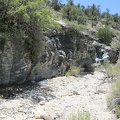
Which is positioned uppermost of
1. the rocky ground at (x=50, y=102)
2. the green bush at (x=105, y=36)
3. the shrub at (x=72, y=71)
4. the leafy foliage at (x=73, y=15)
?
the leafy foliage at (x=73, y=15)

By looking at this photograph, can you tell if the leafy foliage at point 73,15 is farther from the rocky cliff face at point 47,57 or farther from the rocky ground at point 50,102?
the rocky ground at point 50,102

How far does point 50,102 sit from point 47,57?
13.8 ft

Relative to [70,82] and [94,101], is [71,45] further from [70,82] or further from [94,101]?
[94,101]

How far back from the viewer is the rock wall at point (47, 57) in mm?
10000

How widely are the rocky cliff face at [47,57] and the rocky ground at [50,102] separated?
0.61 m

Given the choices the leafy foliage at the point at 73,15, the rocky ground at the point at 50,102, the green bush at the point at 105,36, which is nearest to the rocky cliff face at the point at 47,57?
the rocky ground at the point at 50,102

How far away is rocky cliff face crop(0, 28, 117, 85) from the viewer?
10000 millimetres

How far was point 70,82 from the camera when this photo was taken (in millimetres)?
13188

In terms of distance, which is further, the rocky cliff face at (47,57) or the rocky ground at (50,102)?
the rocky cliff face at (47,57)

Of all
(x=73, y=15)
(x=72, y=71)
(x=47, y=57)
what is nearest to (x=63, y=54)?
(x=72, y=71)

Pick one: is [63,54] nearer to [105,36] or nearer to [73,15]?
[105,36]

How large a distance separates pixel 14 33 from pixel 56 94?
3.09m

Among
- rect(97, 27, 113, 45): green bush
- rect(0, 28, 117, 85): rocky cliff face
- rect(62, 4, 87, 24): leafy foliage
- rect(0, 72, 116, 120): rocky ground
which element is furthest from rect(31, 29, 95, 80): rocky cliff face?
rect(62, 4, 87, 24): leafy foliage

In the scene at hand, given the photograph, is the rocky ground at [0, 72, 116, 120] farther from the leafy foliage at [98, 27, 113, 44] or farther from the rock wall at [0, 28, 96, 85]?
the leafy foliage at [98, 27, 113, 44]
